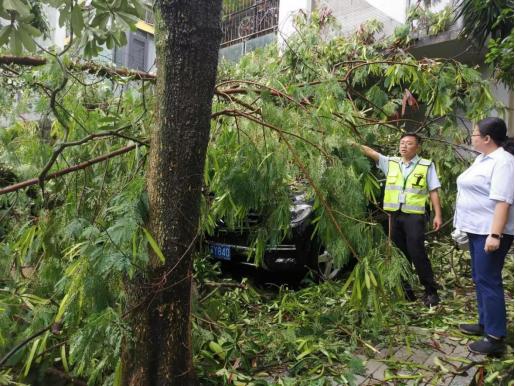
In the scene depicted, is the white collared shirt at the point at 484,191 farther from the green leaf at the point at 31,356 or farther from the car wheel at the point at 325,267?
the green leaf at the point at 31,356

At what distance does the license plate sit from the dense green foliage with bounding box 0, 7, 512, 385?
39.1 inches

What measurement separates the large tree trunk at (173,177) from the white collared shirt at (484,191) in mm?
1944

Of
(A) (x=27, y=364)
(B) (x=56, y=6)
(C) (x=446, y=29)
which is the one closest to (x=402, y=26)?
(C) (x=446, y=29)

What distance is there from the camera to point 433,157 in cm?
470

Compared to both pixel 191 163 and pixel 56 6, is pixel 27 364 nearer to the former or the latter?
pixel 191 163

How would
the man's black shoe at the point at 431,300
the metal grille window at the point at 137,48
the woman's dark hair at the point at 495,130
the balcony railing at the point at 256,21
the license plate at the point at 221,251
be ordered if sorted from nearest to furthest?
the woman's dark hair at the point at 495,130 → the man's black shoe at the point at 431,300 → the license plate at the point at 221,251 → the balcony railing at the point at 256,21 → the metal grille window at the point at 137,48

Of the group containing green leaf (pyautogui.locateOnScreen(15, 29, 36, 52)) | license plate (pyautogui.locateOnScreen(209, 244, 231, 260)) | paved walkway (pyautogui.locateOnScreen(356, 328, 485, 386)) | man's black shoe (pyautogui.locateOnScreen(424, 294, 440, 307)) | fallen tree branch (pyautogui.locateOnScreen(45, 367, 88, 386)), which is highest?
green leaf (pyautogui.locateOnScreen(15, 29, 36, 52))

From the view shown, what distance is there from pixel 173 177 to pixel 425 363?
2.03 m

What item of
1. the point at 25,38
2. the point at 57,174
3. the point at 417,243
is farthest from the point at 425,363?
the point at 25,38

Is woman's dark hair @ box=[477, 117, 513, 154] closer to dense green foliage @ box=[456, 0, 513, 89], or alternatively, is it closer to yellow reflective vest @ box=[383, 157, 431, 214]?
dense green foliage @ box=[456, 0, 513, 89]

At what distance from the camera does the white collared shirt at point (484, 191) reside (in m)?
3.02

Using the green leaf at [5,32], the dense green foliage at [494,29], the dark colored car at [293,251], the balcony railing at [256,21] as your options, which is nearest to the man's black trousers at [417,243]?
the dark colored car at [293,251]

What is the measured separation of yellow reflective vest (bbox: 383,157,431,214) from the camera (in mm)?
4102

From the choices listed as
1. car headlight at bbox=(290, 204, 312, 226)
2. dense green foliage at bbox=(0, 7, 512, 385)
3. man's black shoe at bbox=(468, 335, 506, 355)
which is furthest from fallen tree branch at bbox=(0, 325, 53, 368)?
car headlight at bbox=(290, 204, 312, 226)
